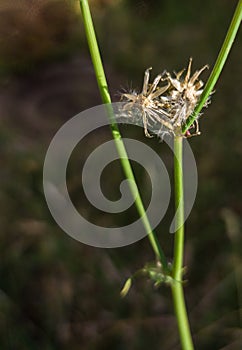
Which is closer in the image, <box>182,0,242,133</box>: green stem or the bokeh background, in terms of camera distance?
<box>182,0,242,133</box>: green stem

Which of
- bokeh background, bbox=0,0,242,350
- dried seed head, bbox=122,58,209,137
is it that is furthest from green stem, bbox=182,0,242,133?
bokeh background, bbox=0,0,242,350

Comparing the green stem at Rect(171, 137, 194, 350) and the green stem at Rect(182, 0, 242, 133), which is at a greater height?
the green stem at Rect(182, 0, 242, 133)

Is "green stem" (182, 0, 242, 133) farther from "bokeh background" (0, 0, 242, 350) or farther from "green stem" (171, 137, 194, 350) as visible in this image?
"bokeh background" (0, 0, 242, 350)

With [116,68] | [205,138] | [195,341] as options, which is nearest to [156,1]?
[116,68]

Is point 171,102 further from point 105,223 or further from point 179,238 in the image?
point 105,223

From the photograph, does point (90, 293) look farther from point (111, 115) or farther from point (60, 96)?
point (60, 96)
